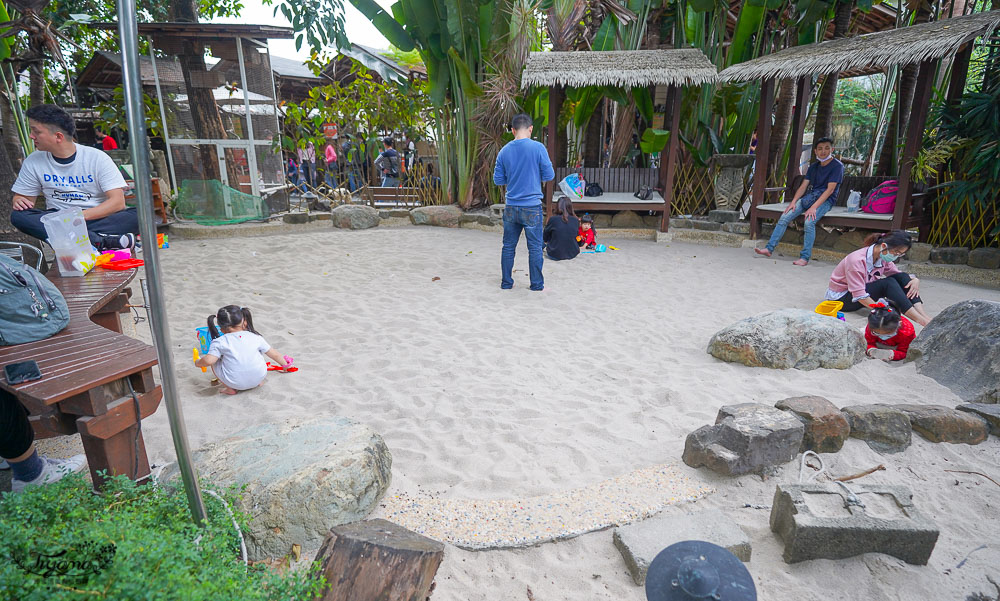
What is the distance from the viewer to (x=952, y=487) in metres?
2.60

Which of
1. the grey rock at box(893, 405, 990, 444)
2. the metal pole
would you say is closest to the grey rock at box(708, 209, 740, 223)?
the grey rock at box(893, 405, 990, 444)

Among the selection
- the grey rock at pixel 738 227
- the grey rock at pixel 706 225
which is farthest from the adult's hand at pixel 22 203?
the grey rock at pixel 738 227

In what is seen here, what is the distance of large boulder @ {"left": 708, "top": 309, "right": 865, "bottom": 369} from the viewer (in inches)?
152

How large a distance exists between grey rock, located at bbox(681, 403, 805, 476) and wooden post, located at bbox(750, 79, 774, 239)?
6533 millimetres

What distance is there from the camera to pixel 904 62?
20.9 ft

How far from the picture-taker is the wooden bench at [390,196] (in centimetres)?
1087

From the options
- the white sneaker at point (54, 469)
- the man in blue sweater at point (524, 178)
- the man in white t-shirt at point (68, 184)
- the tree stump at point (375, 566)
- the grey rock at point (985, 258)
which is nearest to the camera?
the tree stump at point (375, 566)

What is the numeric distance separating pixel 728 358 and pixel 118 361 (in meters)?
3.82

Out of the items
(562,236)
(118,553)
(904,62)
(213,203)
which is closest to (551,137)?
(562,236)

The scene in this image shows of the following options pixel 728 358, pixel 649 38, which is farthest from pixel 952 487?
pixel 649 38

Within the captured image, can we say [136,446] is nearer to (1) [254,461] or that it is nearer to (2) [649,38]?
(1) [254,461]

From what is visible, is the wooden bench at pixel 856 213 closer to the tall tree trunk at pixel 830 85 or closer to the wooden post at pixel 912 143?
the wooden post at pixel 912 143

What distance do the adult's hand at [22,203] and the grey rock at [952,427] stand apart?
19.5 ft

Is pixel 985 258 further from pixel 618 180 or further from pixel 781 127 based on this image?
pixel 618 180
